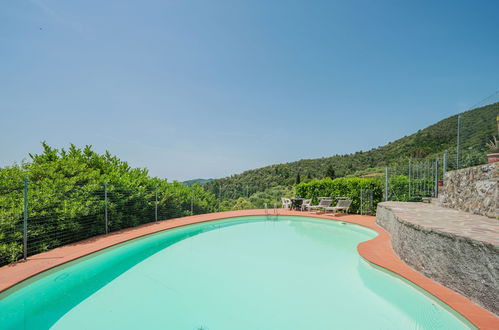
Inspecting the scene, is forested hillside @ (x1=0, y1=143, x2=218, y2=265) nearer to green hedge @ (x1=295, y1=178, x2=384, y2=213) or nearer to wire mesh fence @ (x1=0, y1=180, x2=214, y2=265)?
wire mesh fence @ (x1=0, y1=180, x2=214, y2=265)

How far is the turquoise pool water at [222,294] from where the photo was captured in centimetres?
277

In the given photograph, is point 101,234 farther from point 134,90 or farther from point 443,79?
point 443,79

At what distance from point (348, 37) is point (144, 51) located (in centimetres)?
893

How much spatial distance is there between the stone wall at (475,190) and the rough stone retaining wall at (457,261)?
181 cm

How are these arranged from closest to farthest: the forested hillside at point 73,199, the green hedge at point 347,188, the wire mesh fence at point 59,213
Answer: the wire mesh fence at point 59,213 → the forested hillside at point 73,199 → the green hedge at point 347,188

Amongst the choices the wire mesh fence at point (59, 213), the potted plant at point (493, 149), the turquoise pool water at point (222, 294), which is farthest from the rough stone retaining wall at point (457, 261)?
the wire mesh fence at point (59, 213)

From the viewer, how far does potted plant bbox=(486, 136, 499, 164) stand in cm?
447

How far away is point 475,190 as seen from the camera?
15.6 ft

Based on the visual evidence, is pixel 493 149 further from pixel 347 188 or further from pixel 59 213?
pixel 59 213

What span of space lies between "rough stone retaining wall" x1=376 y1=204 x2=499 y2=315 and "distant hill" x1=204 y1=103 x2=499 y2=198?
4.20 meters

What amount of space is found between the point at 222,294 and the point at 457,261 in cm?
323

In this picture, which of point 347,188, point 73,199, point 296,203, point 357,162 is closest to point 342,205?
point 347,188

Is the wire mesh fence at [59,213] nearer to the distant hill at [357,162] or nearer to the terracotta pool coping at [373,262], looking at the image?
the terracotta pool coping at [373,262]

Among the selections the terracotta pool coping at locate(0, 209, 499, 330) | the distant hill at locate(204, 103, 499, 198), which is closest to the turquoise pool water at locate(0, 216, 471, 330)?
the terracotta pool coping at locate(0, 209, 499, 330)
